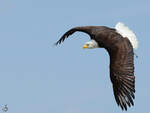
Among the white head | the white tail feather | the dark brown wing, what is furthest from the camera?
the white head

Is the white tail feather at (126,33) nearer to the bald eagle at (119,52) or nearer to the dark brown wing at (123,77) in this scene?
the bald eagle at (119,52)

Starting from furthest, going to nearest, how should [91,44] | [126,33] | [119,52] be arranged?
[91,44] < [126,33] < [119,52]

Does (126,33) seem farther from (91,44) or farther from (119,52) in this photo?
(119,52)

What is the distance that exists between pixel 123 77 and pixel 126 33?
9.43ft

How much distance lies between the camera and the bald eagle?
18.7 m

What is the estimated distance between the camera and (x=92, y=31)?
21875 mm

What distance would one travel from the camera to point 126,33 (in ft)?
69.5

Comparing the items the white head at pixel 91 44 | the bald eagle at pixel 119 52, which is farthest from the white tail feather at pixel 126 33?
the white head at pixel 91 44

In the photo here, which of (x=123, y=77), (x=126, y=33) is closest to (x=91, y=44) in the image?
(x=126, y=33)

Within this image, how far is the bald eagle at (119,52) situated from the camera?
61.2ft

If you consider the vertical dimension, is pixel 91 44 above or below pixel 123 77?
above

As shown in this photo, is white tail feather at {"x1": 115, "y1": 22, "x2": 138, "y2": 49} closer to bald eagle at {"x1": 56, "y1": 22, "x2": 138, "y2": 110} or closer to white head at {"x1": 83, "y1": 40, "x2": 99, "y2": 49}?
bald eagle at {"x1": 56, "y1": 22, "x2": 138, "y2": 110}

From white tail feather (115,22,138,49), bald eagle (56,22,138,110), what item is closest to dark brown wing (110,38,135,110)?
bald eagle (56,22,138,110)

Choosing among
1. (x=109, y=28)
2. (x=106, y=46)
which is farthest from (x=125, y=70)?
(x=109, y=28)
